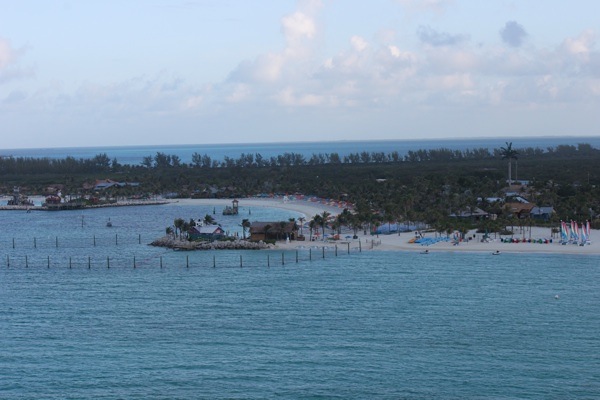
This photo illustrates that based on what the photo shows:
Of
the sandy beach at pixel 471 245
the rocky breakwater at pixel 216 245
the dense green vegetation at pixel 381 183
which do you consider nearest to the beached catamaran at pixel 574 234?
the sandy beach at pixel 471 245

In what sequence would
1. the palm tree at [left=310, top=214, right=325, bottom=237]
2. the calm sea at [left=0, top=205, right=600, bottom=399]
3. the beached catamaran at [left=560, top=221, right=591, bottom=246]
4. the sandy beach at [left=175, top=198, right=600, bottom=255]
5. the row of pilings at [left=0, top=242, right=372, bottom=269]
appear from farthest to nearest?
1. the palm tree at [left=310, top=214, right=325, bottom=237]
2. the beached catamaran at [left=560, top=221, right=591, bottom=246]
3. the sandy beach at [left=175, top=198, right=600, bottom=255]
4. the row of pilings at [left=0, top=242, right=372, bottom=269]
5. the calm sea at [left=0, top=205, right=600, bottom=399]

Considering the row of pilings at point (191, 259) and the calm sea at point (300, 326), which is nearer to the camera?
the calm sea at point (300, 326)

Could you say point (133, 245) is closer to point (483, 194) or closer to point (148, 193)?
point (483, 194)

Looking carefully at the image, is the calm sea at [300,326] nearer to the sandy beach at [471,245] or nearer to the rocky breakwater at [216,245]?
the sandy beach at [471,245]

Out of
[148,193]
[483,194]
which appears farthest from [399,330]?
[148,193]

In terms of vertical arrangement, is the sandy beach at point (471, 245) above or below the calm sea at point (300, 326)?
above

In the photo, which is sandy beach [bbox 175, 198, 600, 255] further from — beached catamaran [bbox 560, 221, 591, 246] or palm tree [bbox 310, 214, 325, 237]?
palm tree [bbox 310, 214, 325, 237]

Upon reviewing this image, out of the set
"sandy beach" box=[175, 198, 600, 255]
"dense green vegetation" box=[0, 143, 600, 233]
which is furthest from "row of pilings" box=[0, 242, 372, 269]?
"dense green vegetation" box=[0, 143, 600, 233]
